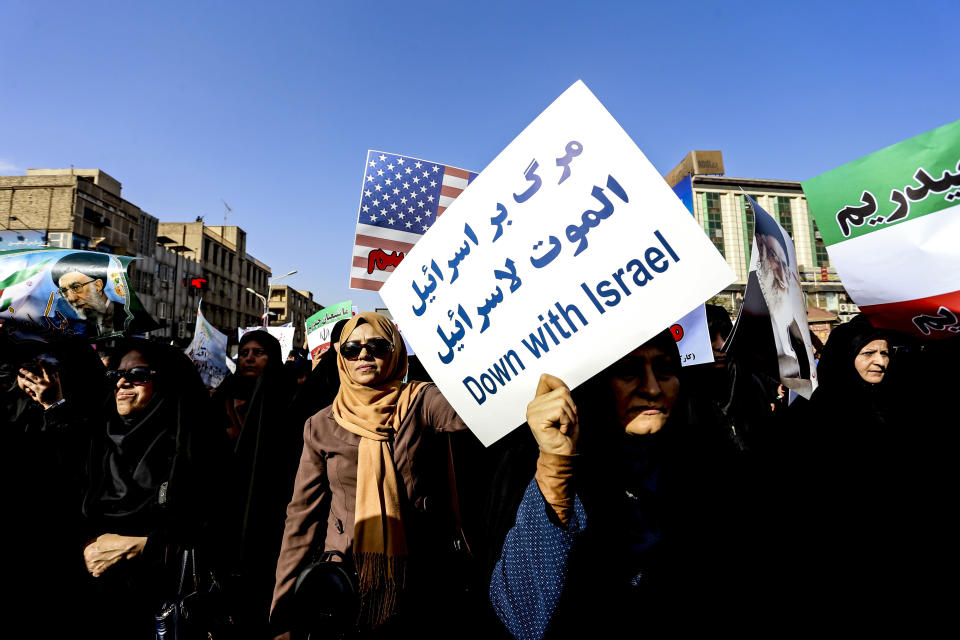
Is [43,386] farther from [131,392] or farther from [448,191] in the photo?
[448,191]

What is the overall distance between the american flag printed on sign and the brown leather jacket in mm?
1794

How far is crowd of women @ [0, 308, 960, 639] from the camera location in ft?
4.92

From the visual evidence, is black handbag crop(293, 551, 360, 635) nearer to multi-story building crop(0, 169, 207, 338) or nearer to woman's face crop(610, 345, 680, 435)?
woman's face crop(610, 345, 680, 435)

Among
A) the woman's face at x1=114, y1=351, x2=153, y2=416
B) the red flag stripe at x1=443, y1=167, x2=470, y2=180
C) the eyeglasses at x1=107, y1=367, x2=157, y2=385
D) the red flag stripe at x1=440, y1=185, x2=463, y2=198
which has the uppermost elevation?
the red flag stripe at x1=443, y1=167, x2=470, y2=180

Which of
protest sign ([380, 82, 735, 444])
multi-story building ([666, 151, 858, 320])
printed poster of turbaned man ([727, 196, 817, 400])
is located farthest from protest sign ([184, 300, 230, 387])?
multi-story building ([666, 151, 858, 320])

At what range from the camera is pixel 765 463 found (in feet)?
7.54

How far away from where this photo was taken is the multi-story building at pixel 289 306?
8731 centimetres

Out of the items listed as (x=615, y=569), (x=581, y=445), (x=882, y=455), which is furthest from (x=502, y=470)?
(x=882, y=455)

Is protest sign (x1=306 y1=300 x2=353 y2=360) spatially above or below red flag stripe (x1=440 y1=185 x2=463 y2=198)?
below

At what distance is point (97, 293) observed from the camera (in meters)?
3.52

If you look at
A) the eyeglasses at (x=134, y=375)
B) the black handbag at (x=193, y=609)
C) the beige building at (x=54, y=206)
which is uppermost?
the beige building at (x=54, y=206)

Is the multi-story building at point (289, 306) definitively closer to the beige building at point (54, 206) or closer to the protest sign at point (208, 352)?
the beige building at point (54, 206)

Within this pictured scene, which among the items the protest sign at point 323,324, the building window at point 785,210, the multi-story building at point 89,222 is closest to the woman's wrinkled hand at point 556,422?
the protest sign at point 323,324

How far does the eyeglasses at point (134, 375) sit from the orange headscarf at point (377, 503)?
1349 mm
